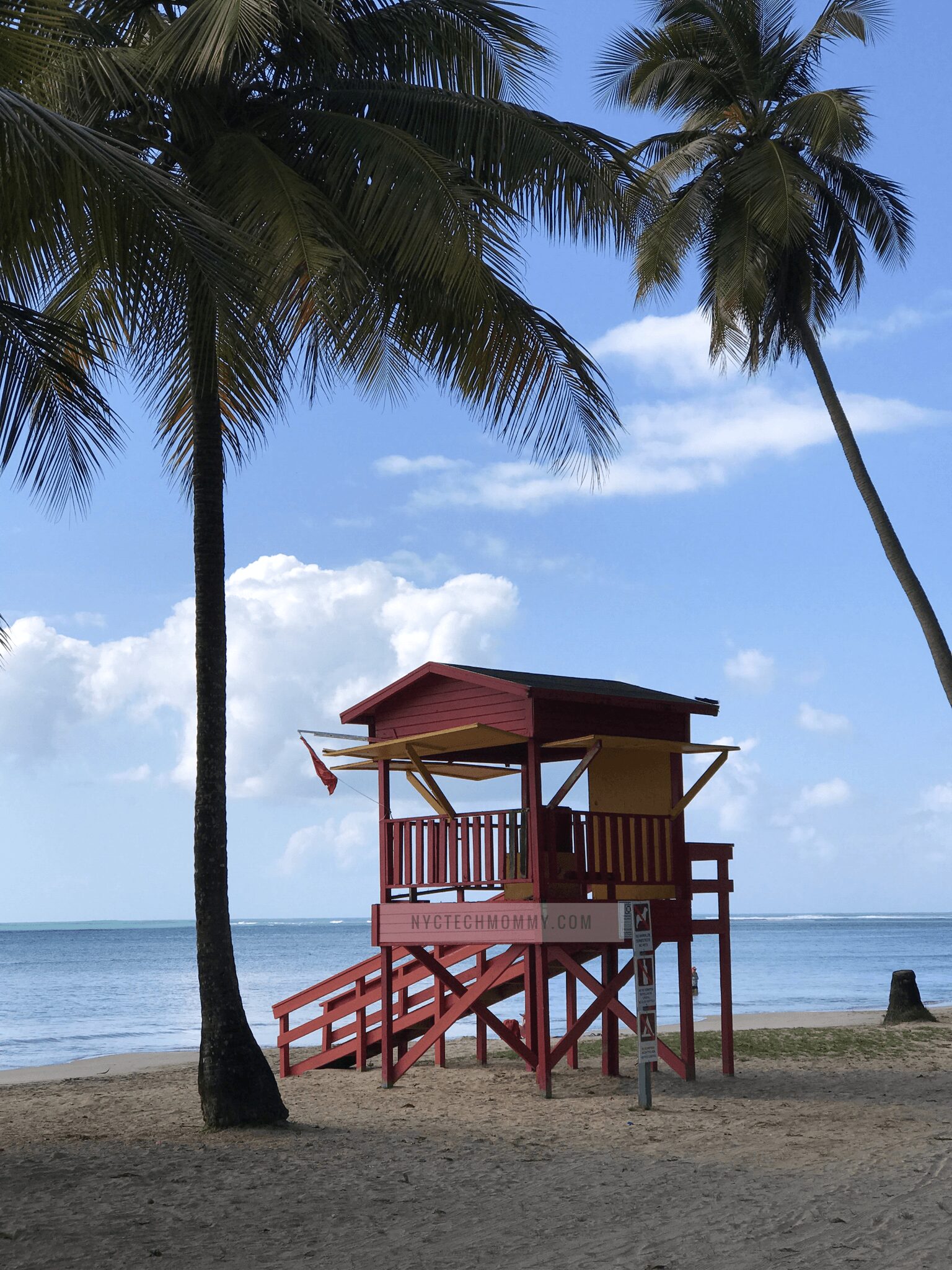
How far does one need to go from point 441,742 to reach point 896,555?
8785 mm

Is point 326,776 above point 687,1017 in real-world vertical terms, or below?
above

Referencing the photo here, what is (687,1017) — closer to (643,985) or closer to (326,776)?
(643,985)

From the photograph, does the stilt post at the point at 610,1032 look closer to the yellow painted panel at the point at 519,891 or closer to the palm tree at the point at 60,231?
the yellow painted panel at the point at 519,891

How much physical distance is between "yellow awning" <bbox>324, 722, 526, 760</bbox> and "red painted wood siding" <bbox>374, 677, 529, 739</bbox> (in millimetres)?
106

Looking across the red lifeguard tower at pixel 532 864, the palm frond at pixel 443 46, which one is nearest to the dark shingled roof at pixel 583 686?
the red lifeguard tower at pixel 532 864

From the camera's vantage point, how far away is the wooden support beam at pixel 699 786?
1335cm

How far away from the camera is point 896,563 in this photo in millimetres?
18766

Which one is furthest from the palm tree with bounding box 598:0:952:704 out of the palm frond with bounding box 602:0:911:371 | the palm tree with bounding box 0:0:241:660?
the palm tree with bounding box 0:0:241:660

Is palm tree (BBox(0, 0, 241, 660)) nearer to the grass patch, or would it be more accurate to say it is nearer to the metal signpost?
the metal signpost

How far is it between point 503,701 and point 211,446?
3884 millimetres

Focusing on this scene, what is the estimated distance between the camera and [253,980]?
181ft

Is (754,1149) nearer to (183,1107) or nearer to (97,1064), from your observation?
(183,1107)

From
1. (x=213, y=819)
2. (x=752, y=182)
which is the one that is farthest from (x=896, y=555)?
(x=213, y=819)

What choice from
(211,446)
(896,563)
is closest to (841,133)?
(896,563)
